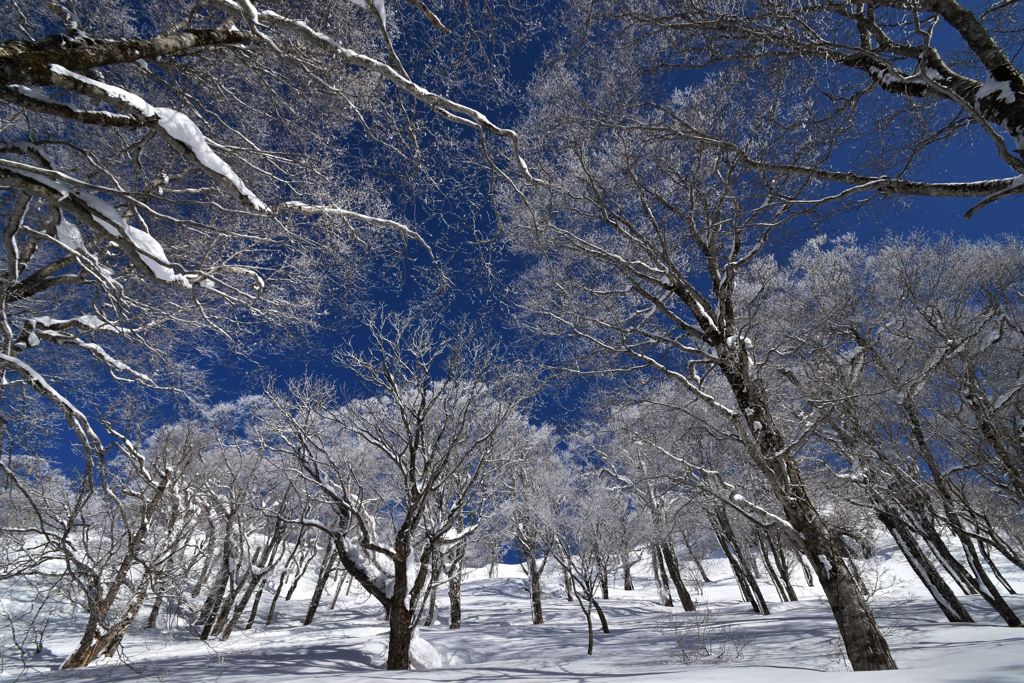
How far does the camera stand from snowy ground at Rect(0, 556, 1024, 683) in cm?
375

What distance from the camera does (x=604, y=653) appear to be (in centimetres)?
938

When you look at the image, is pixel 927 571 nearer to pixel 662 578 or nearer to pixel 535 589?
pixel 535 589

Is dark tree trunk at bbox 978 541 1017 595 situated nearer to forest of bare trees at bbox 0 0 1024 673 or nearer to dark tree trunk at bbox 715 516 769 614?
forest of bare trees at bbox 0 0 1024 673

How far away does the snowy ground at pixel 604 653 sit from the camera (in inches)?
148

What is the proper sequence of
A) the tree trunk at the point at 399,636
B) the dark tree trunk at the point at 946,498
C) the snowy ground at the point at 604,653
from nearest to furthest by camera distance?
the snowy ground at the point at 604,653 → the dark tree trunk at the point at 946,498 → the tree trunk at the point at 399,636

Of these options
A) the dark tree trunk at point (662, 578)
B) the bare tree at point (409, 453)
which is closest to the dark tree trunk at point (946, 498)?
the bare tree at point (409, 453)

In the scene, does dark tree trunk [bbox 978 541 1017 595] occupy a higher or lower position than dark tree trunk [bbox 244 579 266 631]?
lower

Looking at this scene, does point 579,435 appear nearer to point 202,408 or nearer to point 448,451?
point 448,451

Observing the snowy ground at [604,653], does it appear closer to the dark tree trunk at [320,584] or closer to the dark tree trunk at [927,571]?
the dark tree trunk at [927,571]

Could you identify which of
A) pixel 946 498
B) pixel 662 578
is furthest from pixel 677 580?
pixel 946 498

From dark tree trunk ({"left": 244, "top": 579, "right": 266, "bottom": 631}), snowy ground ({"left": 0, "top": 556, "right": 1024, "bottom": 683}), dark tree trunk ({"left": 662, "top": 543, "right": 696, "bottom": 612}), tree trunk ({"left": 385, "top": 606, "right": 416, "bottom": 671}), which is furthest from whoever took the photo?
dark tree trunk ({"left": 662, "top": 543, "right": 696, "bottom": 612})

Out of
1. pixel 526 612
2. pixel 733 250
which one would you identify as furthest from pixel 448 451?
pixel 526 612

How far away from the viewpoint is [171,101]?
4.38 meters

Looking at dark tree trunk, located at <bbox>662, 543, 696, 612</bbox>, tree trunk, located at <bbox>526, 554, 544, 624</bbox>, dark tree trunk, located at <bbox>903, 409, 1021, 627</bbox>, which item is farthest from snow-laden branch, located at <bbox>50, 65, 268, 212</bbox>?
dark tree trunk, located at <bbox>662, 543, 696, 612</bbox>
